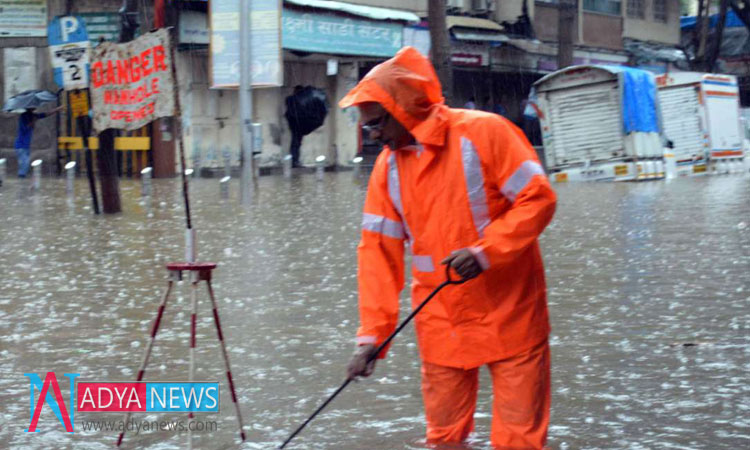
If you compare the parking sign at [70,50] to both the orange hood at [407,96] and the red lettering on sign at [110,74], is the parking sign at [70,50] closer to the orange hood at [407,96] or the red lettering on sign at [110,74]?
the red lettering on sign at [110,74]

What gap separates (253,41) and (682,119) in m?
11.8

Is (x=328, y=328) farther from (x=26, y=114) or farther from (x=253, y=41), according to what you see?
(x=26, y=114)

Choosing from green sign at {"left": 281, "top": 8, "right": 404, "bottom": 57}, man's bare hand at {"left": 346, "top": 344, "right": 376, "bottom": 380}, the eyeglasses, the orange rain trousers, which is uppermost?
green sign at {"left": 281, "top": 8, "right": 404, "bottom": 57}

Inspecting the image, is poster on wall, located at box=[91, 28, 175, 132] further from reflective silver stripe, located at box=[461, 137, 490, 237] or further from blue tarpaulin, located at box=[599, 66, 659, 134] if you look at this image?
blue tarpaulin, located at box=[599, 66, 659, 134]

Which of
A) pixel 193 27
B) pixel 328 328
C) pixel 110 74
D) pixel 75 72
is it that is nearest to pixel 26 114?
pixel 193 27

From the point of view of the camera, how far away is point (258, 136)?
1984cm

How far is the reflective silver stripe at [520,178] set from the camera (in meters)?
3.97

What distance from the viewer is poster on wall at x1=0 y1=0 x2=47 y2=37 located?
2617 cm

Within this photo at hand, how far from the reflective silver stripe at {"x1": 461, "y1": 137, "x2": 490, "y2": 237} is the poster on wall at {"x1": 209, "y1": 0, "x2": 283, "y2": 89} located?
595 inches

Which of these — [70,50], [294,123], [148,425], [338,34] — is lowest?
[148,425]

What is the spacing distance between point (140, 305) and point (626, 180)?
17.5 metres

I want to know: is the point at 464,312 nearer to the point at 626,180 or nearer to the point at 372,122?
the point at 372,122

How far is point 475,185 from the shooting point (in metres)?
4.03

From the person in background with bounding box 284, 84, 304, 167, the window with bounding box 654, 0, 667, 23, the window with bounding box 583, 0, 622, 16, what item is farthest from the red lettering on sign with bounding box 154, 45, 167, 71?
A: the window with bounding box 654, 0, 667, 23
